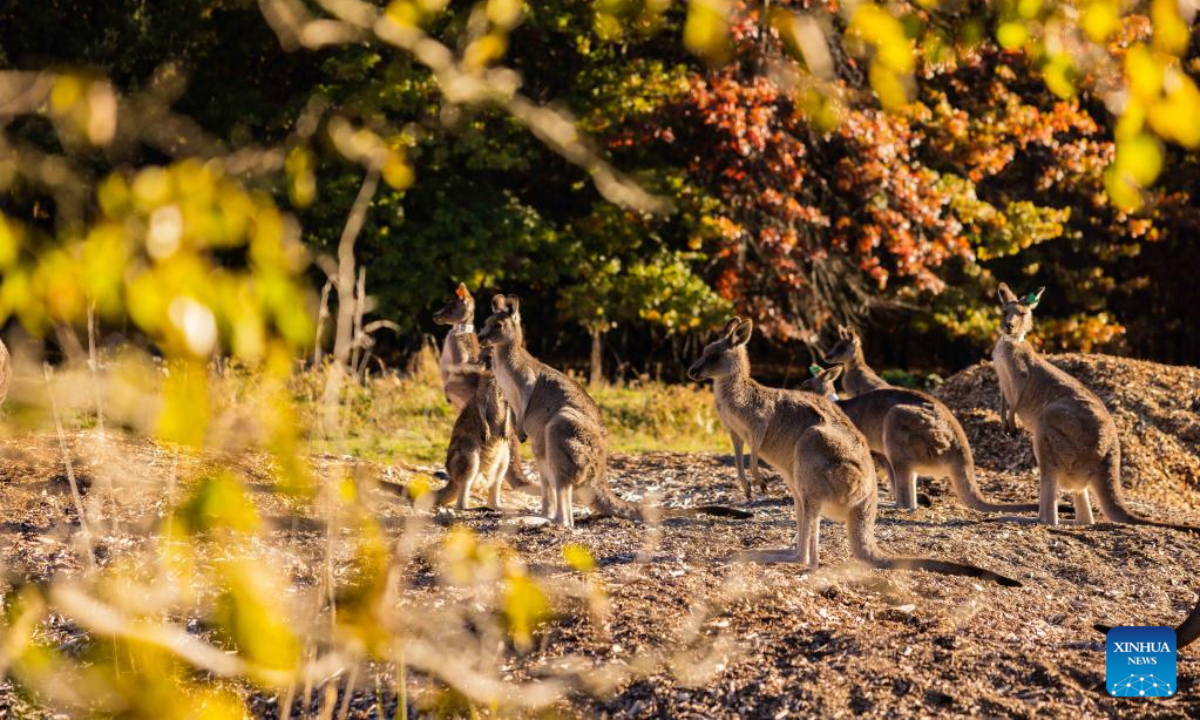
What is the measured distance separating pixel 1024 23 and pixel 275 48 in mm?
15100

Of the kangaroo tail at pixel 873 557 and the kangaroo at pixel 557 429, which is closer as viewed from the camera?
the kangaroo tail at pixel 873 557

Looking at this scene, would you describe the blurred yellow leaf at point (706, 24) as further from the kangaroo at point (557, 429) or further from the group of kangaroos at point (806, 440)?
the kangaroo at point (557, 429)

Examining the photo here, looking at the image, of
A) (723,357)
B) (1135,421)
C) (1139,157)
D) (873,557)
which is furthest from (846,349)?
(1139,157)

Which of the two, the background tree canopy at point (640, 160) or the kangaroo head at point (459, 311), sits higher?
the background tree canopy at point (640, 160)

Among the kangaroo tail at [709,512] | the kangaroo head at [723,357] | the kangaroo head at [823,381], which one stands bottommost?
the kangaroo tail at [709,512]

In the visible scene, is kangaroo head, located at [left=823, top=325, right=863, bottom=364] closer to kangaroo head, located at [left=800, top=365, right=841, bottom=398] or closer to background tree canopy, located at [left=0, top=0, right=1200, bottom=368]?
kangaroo head, located at [left=800, top=365, right=841, bottom=398]

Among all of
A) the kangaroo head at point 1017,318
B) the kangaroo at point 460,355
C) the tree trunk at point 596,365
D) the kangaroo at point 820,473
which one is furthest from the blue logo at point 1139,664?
the tree trunk at point 596,365

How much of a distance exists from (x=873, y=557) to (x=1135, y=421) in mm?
5659

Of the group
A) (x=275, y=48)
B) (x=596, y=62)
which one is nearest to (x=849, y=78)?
(x=596, y=62)

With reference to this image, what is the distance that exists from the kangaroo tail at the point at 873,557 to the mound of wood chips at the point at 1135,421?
3.95 meters

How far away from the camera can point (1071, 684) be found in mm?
4891

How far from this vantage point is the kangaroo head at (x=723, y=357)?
777 centimetres

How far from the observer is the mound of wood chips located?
10.7 meters

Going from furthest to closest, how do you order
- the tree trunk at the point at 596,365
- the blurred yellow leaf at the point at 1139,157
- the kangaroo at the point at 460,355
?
the tree trunk at the point at 596,365
the kangaroo at the point at 460,355
the blurred yellow leaf at the point at 1139,157
